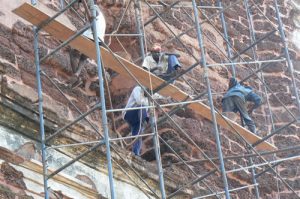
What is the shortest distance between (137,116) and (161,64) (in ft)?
1.95

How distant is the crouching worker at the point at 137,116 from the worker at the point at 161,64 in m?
0.26

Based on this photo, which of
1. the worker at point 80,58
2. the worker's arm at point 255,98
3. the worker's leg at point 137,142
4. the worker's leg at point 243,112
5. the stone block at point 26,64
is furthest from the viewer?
the worker's arm at point 255,98

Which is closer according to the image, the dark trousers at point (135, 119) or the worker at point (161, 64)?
the worker at point (161, 64)

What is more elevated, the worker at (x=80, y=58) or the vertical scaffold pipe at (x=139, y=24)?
the vertical scaffold pipe at (x=139, y=24)

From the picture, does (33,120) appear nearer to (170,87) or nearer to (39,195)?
(39,195)

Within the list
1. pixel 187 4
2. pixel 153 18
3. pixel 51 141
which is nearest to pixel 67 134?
pixel 51 141

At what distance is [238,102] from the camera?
1130 centimetres

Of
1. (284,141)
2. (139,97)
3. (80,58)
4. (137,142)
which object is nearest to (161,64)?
(139,97)

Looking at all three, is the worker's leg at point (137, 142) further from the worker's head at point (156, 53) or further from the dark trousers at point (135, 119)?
the worker's head at point (156, 53)

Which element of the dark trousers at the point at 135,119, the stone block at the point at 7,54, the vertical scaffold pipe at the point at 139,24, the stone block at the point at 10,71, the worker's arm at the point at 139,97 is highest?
the vertical scaffold pipe at the point at 139,24

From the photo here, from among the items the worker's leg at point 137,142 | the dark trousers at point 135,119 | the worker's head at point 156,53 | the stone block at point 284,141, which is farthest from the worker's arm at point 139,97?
the stone block at point 284,141

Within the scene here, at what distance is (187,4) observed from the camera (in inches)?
492

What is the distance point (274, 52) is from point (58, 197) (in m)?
5.53

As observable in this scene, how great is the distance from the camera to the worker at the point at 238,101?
11266 mm
